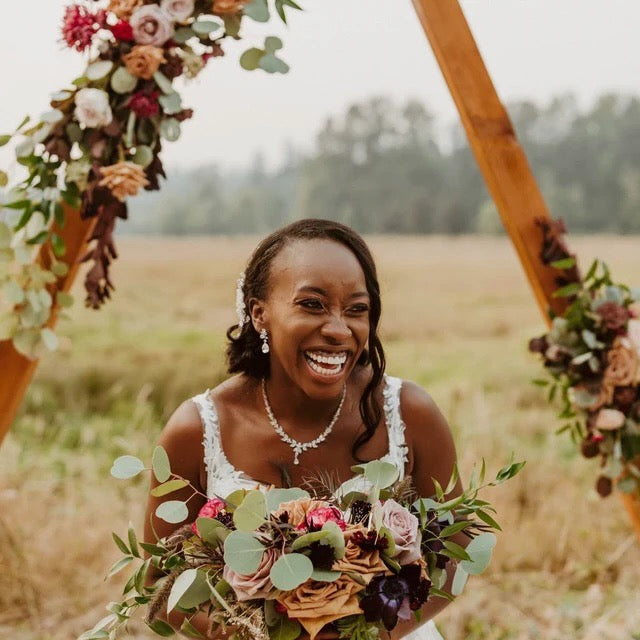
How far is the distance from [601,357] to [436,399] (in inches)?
74.0

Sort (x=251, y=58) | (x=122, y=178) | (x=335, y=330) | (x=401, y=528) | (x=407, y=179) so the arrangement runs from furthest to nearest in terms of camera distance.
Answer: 1. (x=407, y=179)
2. (x=251, y=58)
3. (x=122, y=178)
4. (x=335, y=330)
5. (x=401, y=528)

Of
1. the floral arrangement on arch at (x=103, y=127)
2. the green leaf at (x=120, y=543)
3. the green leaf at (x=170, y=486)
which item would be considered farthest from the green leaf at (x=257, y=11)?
the green leaf at (x=120, y=543)

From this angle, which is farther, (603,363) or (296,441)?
(603,363)

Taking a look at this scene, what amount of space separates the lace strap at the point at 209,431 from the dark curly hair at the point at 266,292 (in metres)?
0.12

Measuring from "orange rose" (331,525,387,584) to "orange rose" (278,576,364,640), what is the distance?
0.02 metres

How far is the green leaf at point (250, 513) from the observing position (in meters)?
1.39

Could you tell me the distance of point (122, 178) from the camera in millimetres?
2043

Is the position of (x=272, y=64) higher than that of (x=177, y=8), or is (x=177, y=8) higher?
(x=177, y=8)

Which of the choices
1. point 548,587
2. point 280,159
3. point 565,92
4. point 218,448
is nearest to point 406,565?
point 218,448

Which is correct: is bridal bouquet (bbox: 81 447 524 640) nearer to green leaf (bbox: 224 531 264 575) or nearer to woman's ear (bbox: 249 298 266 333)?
green leaf (bbox: 224 531 264 575)

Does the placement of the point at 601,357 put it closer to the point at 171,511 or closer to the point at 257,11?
the point at 257,11

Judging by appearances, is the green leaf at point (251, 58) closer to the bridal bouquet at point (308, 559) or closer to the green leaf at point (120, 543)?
the bridal bouquet at point (308, 559)

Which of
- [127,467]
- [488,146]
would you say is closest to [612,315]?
[488,146]

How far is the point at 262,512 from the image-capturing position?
1.41 m
